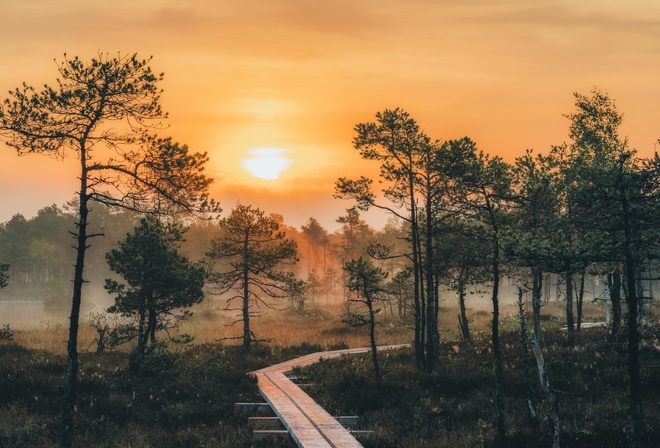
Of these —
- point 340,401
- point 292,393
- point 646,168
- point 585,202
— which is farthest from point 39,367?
point 646,168

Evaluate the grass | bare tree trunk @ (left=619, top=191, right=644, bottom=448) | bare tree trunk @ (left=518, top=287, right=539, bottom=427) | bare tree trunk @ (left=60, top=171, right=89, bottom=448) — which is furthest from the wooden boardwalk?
bare tree trunk @ (left=619, top=191, right=644, bottom=448)

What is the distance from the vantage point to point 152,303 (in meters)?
23.0

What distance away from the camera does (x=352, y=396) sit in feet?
63.4

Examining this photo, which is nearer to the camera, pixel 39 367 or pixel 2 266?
pixel 39 367

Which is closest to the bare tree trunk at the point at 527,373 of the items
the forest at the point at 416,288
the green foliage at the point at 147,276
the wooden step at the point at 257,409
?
the forest at the point at 416,288

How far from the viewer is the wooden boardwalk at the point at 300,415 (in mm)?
14025

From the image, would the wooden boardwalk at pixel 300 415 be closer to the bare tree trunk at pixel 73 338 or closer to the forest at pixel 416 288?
the forest at pixel 416 288

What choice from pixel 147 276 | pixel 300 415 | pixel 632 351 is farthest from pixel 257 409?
pixel 632 351

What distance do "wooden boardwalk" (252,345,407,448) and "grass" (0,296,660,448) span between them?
64 centimetres

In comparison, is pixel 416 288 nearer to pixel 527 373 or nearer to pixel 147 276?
pixel 527 373

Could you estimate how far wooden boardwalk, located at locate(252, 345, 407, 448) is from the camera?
46.0ft

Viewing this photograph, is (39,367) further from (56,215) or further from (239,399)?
(56,215)

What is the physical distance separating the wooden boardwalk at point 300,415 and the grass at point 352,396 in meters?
0.64

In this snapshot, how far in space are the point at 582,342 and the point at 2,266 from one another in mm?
30026
